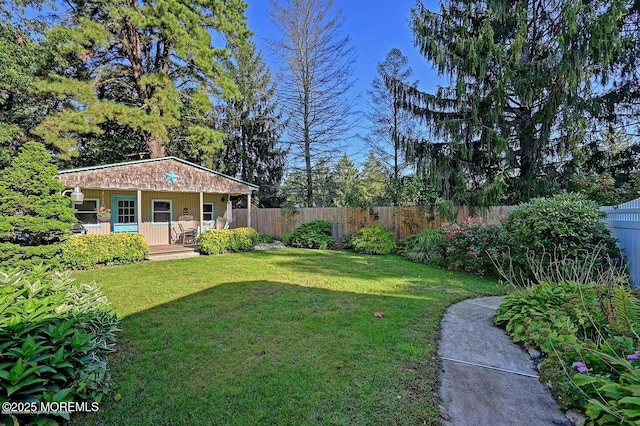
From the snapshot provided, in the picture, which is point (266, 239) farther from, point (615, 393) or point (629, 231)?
point (615, 393)

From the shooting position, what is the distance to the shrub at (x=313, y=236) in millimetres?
12195

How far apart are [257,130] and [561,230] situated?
1762 cm

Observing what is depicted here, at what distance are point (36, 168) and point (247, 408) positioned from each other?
6.80 metres

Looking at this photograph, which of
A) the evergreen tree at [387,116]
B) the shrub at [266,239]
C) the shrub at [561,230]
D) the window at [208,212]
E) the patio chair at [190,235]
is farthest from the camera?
the evergreen tree at [387,116]

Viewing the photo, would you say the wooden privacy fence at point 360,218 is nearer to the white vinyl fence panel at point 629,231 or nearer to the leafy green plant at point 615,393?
the white vinyl fence panel at point 629,231

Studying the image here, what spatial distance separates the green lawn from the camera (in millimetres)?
2182

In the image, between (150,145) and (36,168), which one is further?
(150,145)

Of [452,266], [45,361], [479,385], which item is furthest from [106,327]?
[452,266]

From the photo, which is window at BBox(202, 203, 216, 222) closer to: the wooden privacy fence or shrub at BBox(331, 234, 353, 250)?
the wooden privacy fence

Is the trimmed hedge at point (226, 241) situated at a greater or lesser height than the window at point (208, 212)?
lesser

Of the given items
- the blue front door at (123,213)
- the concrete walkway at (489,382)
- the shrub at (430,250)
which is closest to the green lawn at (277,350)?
the concrete walkway at (489,382)

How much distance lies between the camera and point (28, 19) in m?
13.0

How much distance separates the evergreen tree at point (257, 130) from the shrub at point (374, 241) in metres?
9.68

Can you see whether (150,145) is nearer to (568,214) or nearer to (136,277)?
(136,277)
